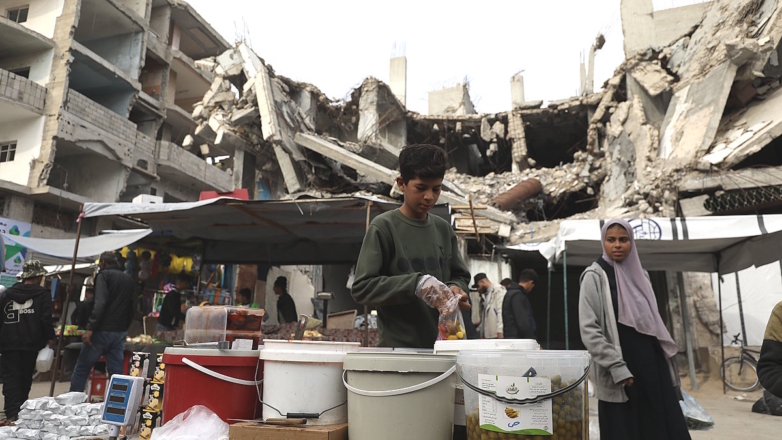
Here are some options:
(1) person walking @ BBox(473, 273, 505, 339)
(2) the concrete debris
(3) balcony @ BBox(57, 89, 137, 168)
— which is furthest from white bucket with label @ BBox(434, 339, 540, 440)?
(3) balcony @ BBox(57, 89, 137, 168)

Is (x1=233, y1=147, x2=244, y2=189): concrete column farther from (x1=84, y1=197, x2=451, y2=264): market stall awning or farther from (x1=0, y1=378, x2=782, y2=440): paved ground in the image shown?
(x1=0, y1=378, x2=782, y2=440): paved ground

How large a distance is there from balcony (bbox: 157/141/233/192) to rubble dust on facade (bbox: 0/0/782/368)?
95 mm

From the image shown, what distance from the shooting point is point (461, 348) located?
1.60m

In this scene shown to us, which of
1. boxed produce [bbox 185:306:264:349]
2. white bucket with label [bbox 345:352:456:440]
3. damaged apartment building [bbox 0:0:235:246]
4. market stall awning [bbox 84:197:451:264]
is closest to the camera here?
white bucket with label [bbox 345:352:456:440]

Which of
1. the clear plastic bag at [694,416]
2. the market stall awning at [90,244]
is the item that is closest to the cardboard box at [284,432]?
the clear plastic bag at [694,416]

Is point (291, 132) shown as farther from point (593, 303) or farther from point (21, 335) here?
point (593, 303)

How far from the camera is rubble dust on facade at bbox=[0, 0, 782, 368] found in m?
9.83

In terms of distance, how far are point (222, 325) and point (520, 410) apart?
150cm

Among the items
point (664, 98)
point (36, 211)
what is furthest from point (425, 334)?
point (36, 211)

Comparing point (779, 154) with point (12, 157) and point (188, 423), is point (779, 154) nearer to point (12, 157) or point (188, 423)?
point (188, 423)

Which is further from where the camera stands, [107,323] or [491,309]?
[491,309]

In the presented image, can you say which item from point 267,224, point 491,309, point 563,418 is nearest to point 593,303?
point 563,418

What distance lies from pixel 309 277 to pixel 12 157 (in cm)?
1175

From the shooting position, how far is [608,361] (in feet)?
8.91
